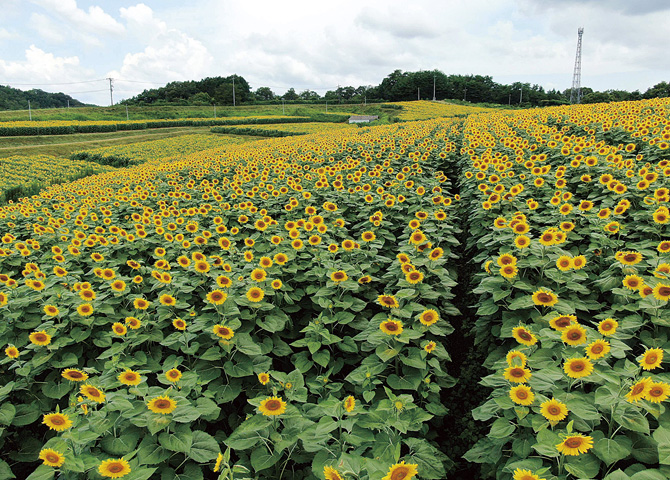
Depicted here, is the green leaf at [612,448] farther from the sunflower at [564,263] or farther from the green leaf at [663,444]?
the sunflower at [564,263]

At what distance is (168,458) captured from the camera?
2.17 meters

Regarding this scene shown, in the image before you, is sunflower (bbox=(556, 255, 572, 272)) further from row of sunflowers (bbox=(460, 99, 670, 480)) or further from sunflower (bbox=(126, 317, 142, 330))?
sunflower (bbox=(126, 317, 142, 330))

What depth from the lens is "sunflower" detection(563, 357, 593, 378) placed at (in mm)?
1946

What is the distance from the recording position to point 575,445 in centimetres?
168

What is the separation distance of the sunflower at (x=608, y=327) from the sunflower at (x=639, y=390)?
1.67ft

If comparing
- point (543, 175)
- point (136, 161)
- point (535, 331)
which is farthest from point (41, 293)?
point (136, 161)

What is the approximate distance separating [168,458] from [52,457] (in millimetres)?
596

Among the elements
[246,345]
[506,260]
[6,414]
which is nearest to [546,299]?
[506,260]

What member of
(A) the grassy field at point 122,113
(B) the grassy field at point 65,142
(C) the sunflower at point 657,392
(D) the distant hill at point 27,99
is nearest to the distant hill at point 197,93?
(A) the grassy field at point 122,113

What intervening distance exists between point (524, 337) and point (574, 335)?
29cm

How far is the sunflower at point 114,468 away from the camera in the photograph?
5.74 ft

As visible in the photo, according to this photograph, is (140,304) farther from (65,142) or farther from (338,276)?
(65,142)

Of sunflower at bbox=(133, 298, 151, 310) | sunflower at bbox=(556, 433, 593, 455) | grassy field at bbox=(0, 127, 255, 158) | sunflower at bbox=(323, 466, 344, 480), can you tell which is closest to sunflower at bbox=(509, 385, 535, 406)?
sunflower at bbox=(556, 433, 593, 455)

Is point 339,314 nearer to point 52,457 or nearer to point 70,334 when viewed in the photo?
point 52,457
